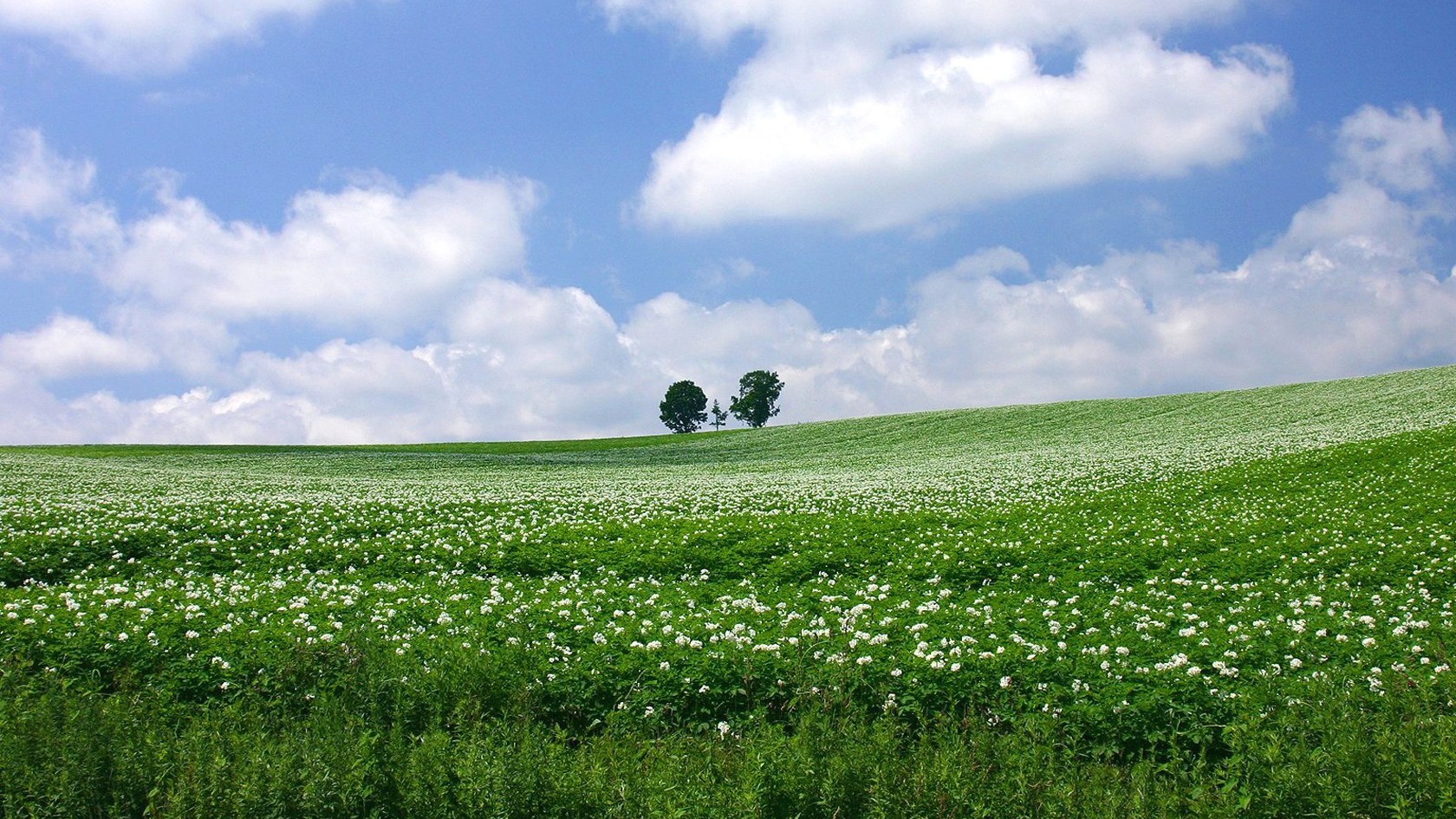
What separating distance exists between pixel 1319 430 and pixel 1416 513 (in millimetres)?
27300

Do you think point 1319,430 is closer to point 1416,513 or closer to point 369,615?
point 1416,513

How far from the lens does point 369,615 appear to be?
13.0 m

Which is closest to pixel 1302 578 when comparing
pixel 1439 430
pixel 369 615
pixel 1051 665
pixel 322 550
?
pixel 1051 665

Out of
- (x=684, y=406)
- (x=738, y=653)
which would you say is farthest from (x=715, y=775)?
(x=684, y=406)

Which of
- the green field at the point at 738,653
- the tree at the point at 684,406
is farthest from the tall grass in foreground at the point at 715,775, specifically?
the tree at the point at 684,406

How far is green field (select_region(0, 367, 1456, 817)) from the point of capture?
662 centimetres

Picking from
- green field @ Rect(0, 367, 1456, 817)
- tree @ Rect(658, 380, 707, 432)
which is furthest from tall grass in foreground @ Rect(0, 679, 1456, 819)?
tree @ Rect(658, 380, 707, 432)

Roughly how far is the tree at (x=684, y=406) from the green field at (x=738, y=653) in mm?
102328

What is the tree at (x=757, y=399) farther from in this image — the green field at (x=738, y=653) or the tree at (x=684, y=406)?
the green field at (x=738, y=653)

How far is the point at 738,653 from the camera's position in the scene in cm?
1034

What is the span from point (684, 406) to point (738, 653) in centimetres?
12203

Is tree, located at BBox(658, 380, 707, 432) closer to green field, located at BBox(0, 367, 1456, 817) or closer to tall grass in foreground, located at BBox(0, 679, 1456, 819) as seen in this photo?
green field, located at BBox(0, 367, 1456, 817)

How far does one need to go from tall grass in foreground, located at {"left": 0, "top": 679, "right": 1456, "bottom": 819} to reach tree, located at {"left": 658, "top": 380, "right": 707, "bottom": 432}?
12401 centimetres

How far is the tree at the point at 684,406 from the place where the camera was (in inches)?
5192
